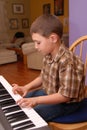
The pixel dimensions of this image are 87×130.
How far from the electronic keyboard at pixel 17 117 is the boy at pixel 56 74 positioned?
5 cm

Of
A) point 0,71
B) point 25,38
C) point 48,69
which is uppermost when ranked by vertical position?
point 48,69

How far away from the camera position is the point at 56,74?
1083 millimetres

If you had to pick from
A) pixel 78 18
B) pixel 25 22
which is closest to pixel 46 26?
pixel 78 18

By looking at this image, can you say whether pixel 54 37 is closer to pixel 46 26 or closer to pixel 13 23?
pixel 46 26

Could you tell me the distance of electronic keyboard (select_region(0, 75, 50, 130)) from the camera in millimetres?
772

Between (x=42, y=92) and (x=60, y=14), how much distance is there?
486 centimetres

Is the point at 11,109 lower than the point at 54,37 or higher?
lower

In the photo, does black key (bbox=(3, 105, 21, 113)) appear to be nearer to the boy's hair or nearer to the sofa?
the boy's hair

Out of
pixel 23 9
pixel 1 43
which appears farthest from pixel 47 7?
pixel 1 43

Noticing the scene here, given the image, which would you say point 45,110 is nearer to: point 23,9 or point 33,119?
point 33,119

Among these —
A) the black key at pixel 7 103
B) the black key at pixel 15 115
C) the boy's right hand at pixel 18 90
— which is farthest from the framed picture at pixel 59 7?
the black key at pixel 15 115

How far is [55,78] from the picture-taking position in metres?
1.09

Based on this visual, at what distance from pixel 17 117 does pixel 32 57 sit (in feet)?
12.9

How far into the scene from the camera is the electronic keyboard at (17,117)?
2.53 ft
